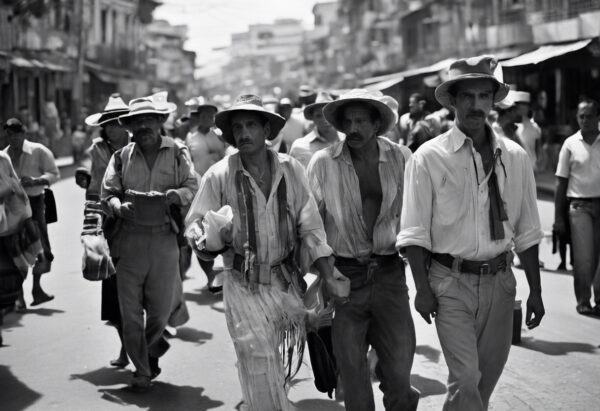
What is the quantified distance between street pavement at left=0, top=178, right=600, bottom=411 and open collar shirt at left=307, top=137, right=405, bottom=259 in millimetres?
1508

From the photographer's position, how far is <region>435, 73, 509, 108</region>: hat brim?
4668mm

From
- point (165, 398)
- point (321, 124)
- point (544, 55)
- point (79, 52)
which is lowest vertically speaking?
point (165, 398)

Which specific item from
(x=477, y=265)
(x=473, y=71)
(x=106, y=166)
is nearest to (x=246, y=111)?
(x=473, y=71)

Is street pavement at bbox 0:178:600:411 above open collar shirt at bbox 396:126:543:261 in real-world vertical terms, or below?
below

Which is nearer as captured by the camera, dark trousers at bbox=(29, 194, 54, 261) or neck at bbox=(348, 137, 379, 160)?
neck at bbox=(348, 137, 379, 160)

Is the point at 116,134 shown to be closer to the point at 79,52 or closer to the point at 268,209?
the point at 268,209

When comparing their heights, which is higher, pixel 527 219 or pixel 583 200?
pixel 527 219

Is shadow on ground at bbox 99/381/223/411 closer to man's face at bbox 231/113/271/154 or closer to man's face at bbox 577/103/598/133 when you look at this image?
man's face at bbox 231/113/271/154

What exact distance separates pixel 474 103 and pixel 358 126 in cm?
84

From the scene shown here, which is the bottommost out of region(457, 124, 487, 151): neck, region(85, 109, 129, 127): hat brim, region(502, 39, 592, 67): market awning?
region(457, 124, 487, 151): neck

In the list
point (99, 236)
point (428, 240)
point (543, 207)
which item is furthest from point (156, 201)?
point (543, 207)

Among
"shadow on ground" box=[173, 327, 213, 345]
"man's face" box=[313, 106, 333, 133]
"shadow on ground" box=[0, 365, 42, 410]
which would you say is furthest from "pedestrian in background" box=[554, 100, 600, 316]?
"shadow on ground" box=[0, 365, 42, 410]

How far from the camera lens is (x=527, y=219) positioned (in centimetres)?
477

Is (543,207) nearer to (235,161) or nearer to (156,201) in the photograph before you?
(156,201)
